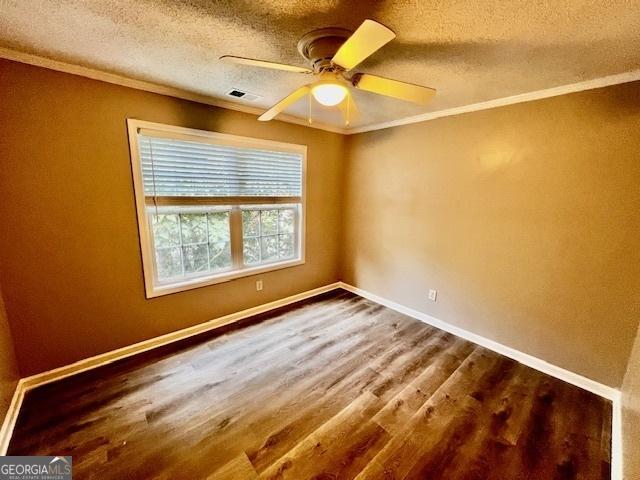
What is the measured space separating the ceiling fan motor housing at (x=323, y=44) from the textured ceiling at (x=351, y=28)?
39 millimetres

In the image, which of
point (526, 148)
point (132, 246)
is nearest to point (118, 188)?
point (132, 246)

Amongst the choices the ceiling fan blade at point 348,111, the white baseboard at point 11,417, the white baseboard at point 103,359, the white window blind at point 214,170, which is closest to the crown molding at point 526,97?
the ceiling fan blade at point 348,111

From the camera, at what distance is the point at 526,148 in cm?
217

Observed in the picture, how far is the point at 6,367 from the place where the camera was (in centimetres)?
163

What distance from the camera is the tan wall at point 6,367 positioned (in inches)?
60.8

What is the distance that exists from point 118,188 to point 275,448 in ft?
7.22

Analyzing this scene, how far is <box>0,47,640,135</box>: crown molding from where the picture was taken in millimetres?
1679

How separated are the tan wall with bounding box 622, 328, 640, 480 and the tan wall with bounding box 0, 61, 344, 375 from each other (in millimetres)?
3167

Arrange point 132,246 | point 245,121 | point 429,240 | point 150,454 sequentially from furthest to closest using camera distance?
point 429,240 < point 245,121 < point 132,246 < point 150,454

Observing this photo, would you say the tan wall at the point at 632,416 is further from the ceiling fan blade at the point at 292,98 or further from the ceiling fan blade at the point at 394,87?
the ceiling fan blade at the point at 292,98

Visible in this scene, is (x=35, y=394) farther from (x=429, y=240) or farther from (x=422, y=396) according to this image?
(x=429, y=240)

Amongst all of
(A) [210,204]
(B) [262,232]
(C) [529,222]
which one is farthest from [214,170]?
(C) [529,222]

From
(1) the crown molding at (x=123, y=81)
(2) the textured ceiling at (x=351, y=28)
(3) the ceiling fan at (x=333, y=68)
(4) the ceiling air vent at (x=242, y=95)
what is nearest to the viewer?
(2) the textured ceiling at (x=351, y=28)

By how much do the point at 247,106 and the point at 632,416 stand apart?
11.9 ft
